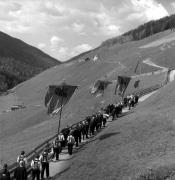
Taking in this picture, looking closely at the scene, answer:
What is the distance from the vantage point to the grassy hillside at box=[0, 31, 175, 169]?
64.6m

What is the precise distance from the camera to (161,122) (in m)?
31.3

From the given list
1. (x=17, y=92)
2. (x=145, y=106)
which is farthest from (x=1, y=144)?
(x=17, y=92)

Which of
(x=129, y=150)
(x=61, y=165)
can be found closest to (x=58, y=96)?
(x=61, y=165)

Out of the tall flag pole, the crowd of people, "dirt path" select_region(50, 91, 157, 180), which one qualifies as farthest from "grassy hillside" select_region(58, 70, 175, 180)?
the tall flag pole

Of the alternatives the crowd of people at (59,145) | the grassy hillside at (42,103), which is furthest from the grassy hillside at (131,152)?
the grassy hillside at (42,103)

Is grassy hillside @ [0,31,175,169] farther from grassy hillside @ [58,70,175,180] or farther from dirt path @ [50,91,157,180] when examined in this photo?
grassy hillside @ [58,70,175,180]

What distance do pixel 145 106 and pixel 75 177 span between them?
2022 cm

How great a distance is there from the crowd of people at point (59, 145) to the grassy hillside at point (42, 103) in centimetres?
1544

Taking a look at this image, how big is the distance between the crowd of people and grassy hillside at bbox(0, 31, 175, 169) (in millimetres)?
15440

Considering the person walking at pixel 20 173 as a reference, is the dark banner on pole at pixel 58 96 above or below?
above

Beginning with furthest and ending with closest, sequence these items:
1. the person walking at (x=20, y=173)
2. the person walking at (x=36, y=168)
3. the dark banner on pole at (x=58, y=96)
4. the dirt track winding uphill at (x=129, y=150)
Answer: the dark banner on pole at (x=58, y=96) → the person walking at (x=36, y=168) → the person walking at (x=20, y=173) → the dirt track winding uphill at (x=129, y=150)

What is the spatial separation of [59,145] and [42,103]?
92853mm

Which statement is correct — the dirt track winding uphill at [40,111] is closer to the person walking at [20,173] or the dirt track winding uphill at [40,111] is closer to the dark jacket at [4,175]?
the person walking at [20,173]

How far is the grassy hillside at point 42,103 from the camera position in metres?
64.6
